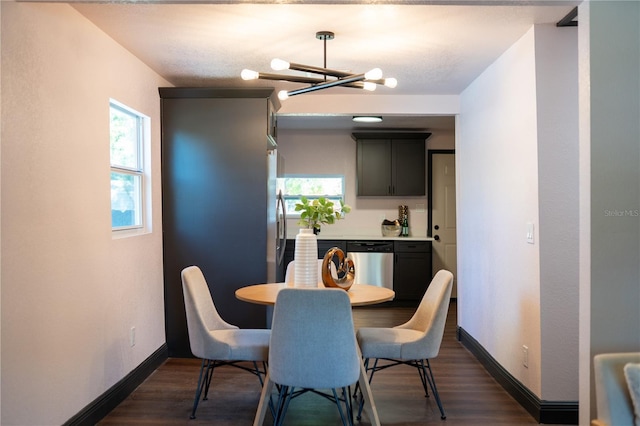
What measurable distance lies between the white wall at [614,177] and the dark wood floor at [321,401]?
1.13 m

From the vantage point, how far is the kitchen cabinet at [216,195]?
4.10 metres

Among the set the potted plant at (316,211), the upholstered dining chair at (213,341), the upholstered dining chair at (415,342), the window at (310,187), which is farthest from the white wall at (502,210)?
the window at (310,187)

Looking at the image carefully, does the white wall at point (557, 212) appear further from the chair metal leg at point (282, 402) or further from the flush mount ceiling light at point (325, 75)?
the chair metal leg at point (282, 402)

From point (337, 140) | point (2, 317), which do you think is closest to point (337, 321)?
point (2, 317)

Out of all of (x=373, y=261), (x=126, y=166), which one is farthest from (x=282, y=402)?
(x=373, y=261)

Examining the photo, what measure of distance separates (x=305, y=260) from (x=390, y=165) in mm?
4163

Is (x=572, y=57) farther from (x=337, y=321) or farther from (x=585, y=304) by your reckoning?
(x=337, y=321)

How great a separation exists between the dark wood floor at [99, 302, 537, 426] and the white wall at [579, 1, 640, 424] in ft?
3.70

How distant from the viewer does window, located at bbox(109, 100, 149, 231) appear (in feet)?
10.8

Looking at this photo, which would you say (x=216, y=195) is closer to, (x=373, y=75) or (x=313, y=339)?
(x=373, y=75)

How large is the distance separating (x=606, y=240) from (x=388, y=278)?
4392mm

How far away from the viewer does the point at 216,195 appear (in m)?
4.12

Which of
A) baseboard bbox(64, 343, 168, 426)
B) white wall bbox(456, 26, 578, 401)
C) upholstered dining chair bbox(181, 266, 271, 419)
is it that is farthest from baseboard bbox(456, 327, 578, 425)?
baseboard bbox(64, 343, 168, 426)

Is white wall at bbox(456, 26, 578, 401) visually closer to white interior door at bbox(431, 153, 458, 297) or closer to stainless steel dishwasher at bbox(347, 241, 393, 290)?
stainless steel dishwasher at bbox(347, 241, 393, 290)
